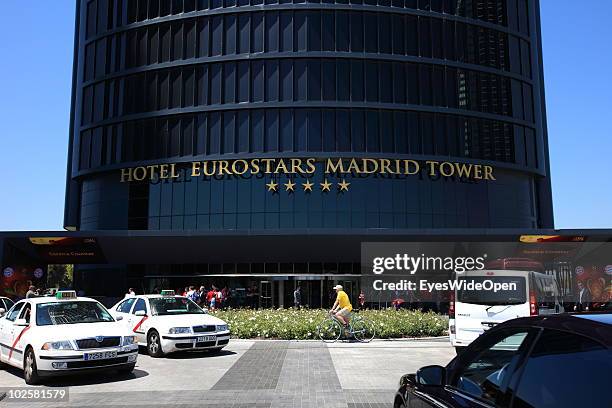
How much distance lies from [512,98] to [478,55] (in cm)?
465

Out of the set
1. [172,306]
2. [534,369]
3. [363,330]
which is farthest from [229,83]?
[534,369]

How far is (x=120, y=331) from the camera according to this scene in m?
11.0

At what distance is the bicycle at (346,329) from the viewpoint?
17.5 m

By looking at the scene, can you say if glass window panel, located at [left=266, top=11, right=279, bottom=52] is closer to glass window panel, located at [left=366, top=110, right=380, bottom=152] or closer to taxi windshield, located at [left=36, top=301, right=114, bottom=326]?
glass window panel, located at [left=366, top=110, right=380, bottom=152]

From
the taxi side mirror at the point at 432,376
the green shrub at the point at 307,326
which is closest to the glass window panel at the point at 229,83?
the green shrub at the point at 307,326

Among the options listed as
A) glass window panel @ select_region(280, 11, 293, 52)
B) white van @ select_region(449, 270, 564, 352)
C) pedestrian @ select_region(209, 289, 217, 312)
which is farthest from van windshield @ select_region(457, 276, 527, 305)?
glass window panel @ select_region(280, 11, 293, 52)

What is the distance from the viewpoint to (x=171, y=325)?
1395 centimetres

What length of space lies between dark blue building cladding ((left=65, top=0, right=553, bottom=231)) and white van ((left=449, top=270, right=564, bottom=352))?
28368 mm

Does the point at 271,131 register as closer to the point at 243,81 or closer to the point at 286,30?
the point at 243,81

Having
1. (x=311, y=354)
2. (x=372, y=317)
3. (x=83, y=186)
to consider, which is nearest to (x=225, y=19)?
(x=83, y=186)

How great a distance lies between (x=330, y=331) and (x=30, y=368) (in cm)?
938

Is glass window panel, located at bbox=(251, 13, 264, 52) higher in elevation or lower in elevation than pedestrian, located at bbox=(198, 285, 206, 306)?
higher

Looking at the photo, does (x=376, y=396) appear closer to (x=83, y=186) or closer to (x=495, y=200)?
(x=495, y=200)

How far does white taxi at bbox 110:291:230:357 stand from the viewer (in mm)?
13781
